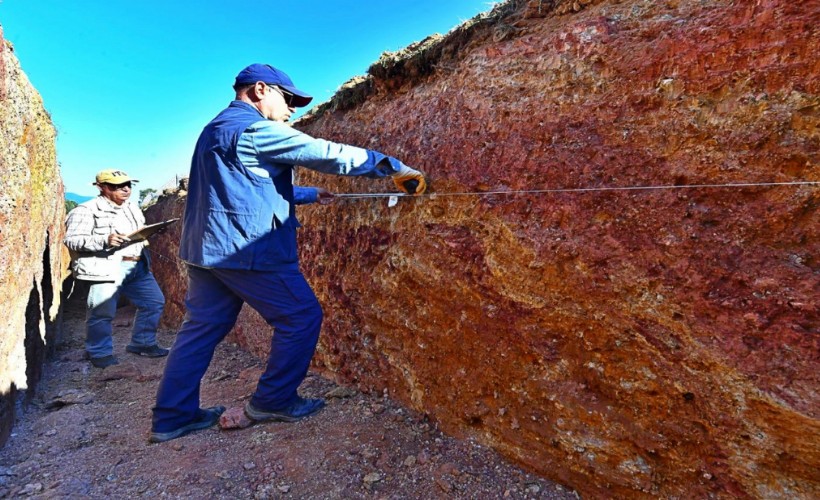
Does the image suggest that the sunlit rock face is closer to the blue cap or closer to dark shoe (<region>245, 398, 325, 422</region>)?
dark shoe (<region>245, 398, 325, 422</region>)

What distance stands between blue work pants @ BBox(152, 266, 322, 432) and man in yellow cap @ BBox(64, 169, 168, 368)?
2269mm

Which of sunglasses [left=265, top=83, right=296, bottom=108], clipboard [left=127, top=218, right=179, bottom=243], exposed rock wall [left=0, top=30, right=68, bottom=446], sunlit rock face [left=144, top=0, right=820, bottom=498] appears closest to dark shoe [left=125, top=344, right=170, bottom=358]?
exposed rock wall [left=0, top=30, right=68, bottom=446]

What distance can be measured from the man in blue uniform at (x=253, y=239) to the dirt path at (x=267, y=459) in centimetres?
17

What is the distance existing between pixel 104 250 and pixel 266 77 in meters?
2.80

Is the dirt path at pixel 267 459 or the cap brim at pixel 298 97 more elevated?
the cap brim at pixel 298 97

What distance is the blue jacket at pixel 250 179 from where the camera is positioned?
225 centimetres

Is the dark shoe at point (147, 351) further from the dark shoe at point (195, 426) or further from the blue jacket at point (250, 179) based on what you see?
the blue jacket at point (250, 179)

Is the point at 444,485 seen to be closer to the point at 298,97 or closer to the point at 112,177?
the point at 298,97

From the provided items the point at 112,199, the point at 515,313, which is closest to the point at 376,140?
the point at 515,313

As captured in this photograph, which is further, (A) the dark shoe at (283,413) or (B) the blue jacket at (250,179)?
(A) the dark shoe at (283,413)

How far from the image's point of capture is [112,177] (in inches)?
168

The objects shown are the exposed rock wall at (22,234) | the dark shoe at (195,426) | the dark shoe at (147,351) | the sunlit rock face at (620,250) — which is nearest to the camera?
the sunlit rock face at (620,250)

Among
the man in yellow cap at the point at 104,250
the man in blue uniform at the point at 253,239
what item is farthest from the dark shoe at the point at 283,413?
the man in yellow cap at the point at 104,250

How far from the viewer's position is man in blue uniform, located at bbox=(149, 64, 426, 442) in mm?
2262
